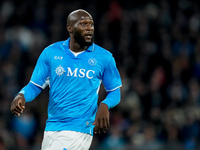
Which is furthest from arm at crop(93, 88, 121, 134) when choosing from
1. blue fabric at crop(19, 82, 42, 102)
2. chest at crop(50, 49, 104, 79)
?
blue fabric at crop(19, 82, 42, 102)

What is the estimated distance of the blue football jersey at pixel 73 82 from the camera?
5.52m

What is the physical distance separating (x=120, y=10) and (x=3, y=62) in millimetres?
4810

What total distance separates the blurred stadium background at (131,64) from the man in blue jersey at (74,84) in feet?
11.5

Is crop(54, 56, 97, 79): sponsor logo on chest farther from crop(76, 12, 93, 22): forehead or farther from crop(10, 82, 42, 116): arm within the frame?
crop(76, 12, 93, 22): forehead

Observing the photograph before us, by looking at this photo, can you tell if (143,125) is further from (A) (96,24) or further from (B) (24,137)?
(A) (96,24)

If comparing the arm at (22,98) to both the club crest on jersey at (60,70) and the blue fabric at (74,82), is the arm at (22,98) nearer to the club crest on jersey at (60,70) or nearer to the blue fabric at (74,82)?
the blue fabric at (74,82)

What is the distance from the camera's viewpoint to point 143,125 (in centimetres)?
1148

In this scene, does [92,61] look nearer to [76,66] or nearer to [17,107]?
[76,66]

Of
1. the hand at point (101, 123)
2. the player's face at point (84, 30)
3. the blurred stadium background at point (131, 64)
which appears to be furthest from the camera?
the blurred stadium background at point (131, 64)

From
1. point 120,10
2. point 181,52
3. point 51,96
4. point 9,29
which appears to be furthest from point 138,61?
point 51,96

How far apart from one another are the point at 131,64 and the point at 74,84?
807 cm

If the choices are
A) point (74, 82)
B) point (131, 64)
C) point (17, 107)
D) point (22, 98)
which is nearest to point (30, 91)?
point (22, 98)

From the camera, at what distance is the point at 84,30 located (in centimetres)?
560

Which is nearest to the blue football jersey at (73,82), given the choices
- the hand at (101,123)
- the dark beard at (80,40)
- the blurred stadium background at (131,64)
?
the dark beard at (80,40)
